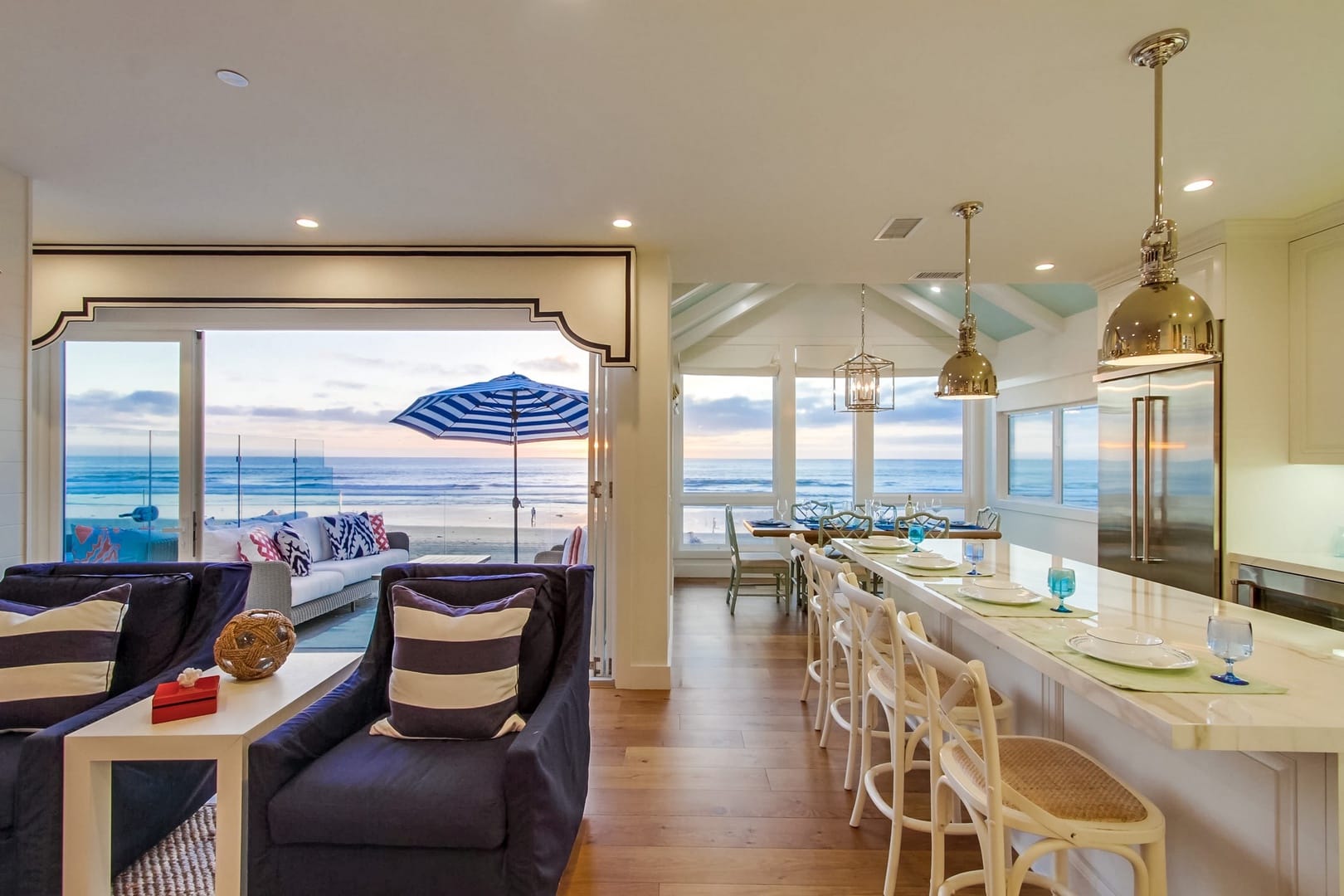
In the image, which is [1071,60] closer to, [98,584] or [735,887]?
[735,887]

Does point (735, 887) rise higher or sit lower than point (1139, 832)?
lower

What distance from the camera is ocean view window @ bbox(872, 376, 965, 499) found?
6.84m

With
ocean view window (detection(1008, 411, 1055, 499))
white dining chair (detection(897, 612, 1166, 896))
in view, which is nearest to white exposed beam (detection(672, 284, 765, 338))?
ocean view window (detection(1008, 411, 1055, 499))

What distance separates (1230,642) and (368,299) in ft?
13.0

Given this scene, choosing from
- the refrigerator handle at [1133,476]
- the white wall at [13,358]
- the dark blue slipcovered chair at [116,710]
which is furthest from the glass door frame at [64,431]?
the refrigerator handle at [1133,476]

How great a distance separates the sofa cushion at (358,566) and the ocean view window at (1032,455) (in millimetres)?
6121

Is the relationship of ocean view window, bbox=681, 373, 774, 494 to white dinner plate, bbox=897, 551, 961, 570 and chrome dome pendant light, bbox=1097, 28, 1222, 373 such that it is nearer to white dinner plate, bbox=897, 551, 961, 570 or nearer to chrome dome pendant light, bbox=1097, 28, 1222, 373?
white dinner plate, bbox=897, 551, 961, 570

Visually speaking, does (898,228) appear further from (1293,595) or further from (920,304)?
(920,304)

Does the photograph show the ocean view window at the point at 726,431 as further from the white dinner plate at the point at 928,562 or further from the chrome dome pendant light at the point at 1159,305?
the chrome dome pendant light at the point at 1159,305

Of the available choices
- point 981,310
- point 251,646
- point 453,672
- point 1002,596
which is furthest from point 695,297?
point 251,646

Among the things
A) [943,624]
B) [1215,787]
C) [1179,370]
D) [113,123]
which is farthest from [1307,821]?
[113,123]

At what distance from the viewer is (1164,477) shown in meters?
3.35

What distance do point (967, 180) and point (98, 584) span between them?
152 inches

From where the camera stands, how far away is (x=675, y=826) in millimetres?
2205
